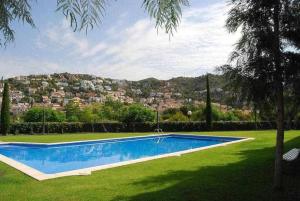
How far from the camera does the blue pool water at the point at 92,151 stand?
50.1 feet

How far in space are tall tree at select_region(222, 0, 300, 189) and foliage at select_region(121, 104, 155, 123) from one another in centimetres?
2202

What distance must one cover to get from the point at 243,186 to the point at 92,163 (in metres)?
8.53

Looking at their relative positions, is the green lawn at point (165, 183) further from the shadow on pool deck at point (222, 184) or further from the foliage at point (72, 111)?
the foliage at point (72, 111)

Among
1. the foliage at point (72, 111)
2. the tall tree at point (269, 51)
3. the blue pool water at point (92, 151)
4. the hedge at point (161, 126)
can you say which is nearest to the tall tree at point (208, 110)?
the hedge at point (161, 126)

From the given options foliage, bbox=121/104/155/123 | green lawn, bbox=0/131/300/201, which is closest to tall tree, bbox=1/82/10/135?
foliage, bbox=121/104/155/123

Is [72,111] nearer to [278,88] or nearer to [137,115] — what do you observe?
[137,115]

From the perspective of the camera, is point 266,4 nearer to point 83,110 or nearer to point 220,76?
point 220,76

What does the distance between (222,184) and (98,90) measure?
2378 inches

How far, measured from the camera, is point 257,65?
23.8 feet

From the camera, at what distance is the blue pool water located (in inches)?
602

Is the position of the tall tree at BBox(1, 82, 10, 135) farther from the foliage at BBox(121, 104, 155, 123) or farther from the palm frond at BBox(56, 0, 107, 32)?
the palm frond at BBox(56, 0, 107, 32)

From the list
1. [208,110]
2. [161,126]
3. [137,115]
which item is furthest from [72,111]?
[208,110]

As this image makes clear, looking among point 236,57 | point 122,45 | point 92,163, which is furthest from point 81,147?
point 122,45

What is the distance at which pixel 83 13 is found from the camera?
4.70 feet
